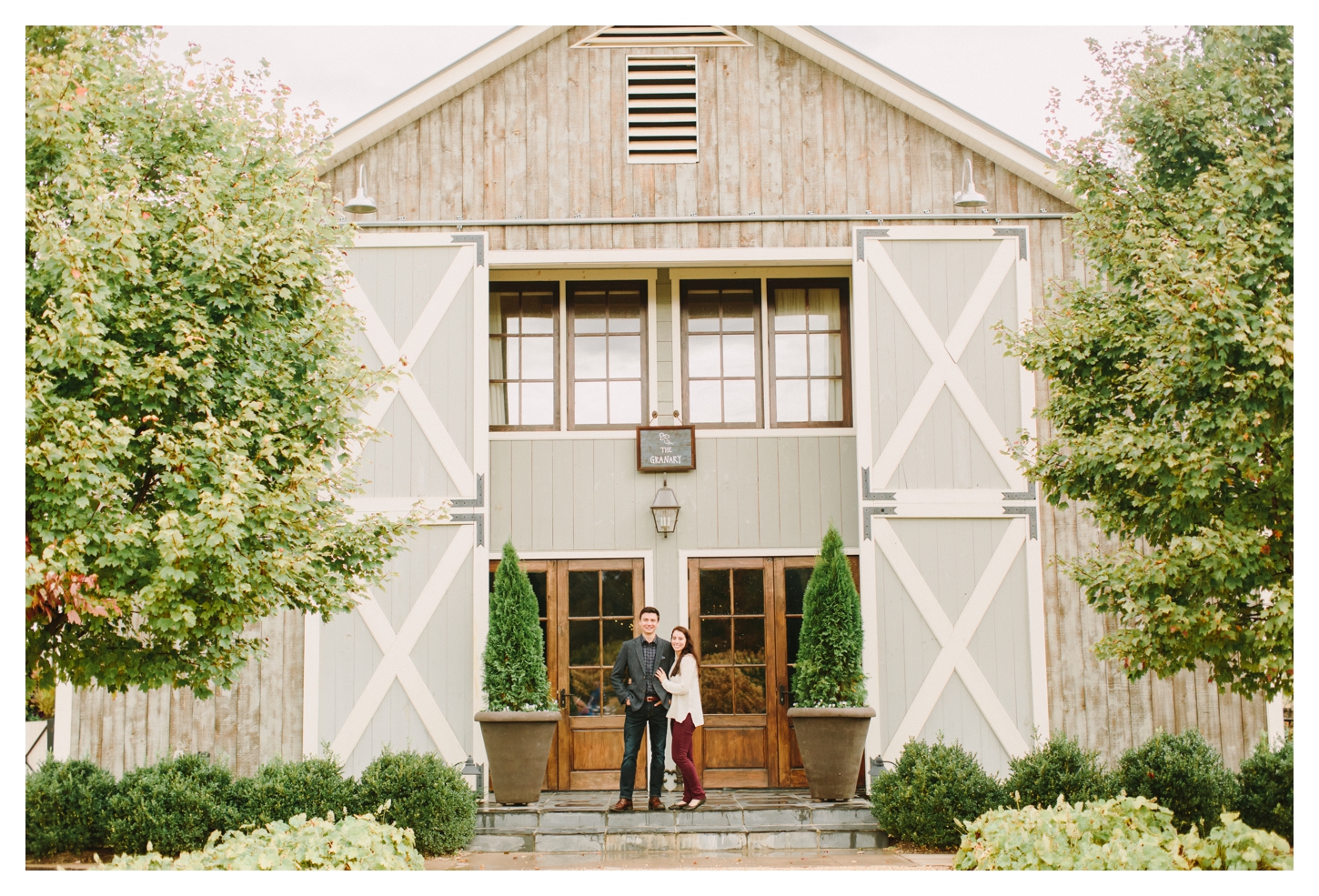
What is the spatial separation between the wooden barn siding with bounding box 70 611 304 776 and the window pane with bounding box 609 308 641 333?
12.3 feet

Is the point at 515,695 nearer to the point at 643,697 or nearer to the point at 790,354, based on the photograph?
the point at 643,697

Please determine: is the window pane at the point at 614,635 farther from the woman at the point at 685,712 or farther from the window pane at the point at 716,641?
the woman at the point at 685,712

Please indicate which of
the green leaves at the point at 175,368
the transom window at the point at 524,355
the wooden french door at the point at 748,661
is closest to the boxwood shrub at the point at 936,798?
the wooden french door at the point at 748,661

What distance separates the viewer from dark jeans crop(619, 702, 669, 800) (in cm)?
816

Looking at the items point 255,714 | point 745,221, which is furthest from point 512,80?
point 255,714

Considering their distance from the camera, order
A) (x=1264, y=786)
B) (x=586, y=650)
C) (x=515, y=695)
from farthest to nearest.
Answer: (x=586, y=650) < (x=515, y=695) < (x=1264, y=786)

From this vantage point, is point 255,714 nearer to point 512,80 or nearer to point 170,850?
point 170,850

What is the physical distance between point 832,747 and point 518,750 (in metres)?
2.42

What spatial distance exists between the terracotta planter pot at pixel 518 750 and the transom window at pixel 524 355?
2.71 m

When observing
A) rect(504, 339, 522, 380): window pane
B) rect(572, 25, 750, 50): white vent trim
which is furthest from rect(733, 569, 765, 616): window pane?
rect(572, 25, 750, 50): white vent trim

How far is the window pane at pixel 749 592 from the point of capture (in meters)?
9.61

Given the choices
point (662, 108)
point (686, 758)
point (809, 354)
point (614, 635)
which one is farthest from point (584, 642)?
point (662, 108)

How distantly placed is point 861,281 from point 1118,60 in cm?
314

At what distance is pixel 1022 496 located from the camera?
918 centimetres
